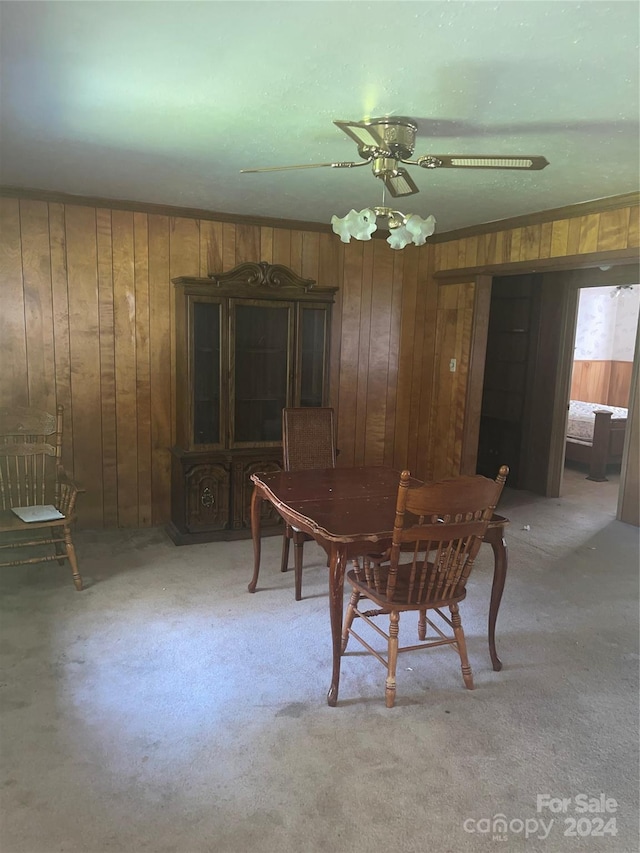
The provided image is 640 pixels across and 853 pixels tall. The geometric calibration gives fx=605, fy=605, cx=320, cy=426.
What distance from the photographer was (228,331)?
405cm

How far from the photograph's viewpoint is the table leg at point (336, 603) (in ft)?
7.50

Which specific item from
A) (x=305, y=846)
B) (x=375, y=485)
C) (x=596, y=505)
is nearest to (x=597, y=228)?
(x=375, y=485)

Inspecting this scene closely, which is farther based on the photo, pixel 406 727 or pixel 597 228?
pixel 597 228

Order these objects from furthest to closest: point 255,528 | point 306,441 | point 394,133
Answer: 1. point 306,441
2. point 255,528
3. point 394,133

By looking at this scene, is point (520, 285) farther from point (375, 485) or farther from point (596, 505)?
point (375, 485)

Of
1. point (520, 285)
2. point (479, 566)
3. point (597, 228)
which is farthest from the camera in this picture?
point (520, 285)

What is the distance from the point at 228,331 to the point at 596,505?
3.67 metres

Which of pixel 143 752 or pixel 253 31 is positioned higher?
pixel 253 31

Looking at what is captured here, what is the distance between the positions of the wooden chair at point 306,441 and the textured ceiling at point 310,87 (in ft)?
4.32

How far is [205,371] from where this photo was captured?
13.4ft

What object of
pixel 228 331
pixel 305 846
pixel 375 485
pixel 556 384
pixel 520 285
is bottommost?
pixel 305 846

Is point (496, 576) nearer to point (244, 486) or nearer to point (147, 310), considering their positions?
point (244, 486)

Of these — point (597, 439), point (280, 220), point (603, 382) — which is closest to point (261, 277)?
point (280, 220)

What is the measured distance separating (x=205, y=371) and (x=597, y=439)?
4.44 meters
